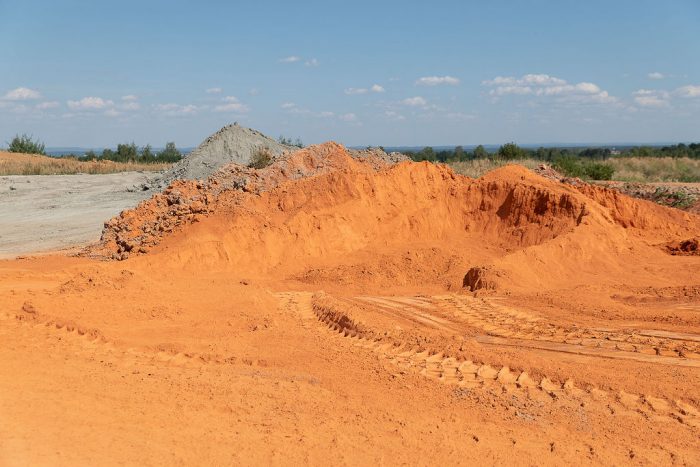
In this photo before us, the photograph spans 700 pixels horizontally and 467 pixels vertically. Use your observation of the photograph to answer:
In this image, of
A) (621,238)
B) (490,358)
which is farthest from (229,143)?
(490,358)

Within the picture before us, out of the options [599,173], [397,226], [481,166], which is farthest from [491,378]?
[481,166]

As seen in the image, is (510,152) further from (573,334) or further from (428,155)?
(573,334)

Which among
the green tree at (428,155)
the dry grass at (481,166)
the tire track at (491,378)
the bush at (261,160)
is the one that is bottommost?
the tire track at (491,378)

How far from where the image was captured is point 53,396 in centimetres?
535

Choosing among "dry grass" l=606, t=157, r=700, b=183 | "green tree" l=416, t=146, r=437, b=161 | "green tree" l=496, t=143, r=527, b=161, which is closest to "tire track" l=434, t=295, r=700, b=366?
"dry grass" l=606, t=157, r=700, b=183

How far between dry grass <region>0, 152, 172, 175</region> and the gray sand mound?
9.02 m

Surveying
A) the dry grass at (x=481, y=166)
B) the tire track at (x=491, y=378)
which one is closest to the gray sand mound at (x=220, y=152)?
the dry grass at (x=481, y=166)

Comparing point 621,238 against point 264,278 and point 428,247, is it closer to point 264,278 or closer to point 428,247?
point 428,247

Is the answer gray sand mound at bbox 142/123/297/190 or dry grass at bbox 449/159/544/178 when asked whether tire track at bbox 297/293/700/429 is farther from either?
dry grass at bbox 449/159/544/178

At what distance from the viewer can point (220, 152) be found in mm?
25938

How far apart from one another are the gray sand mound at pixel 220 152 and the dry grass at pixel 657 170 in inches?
624

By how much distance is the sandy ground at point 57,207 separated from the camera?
16.5 meters

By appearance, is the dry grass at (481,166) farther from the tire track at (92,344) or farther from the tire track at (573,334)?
the tire track at (92,344)

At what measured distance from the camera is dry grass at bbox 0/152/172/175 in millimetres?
32125
